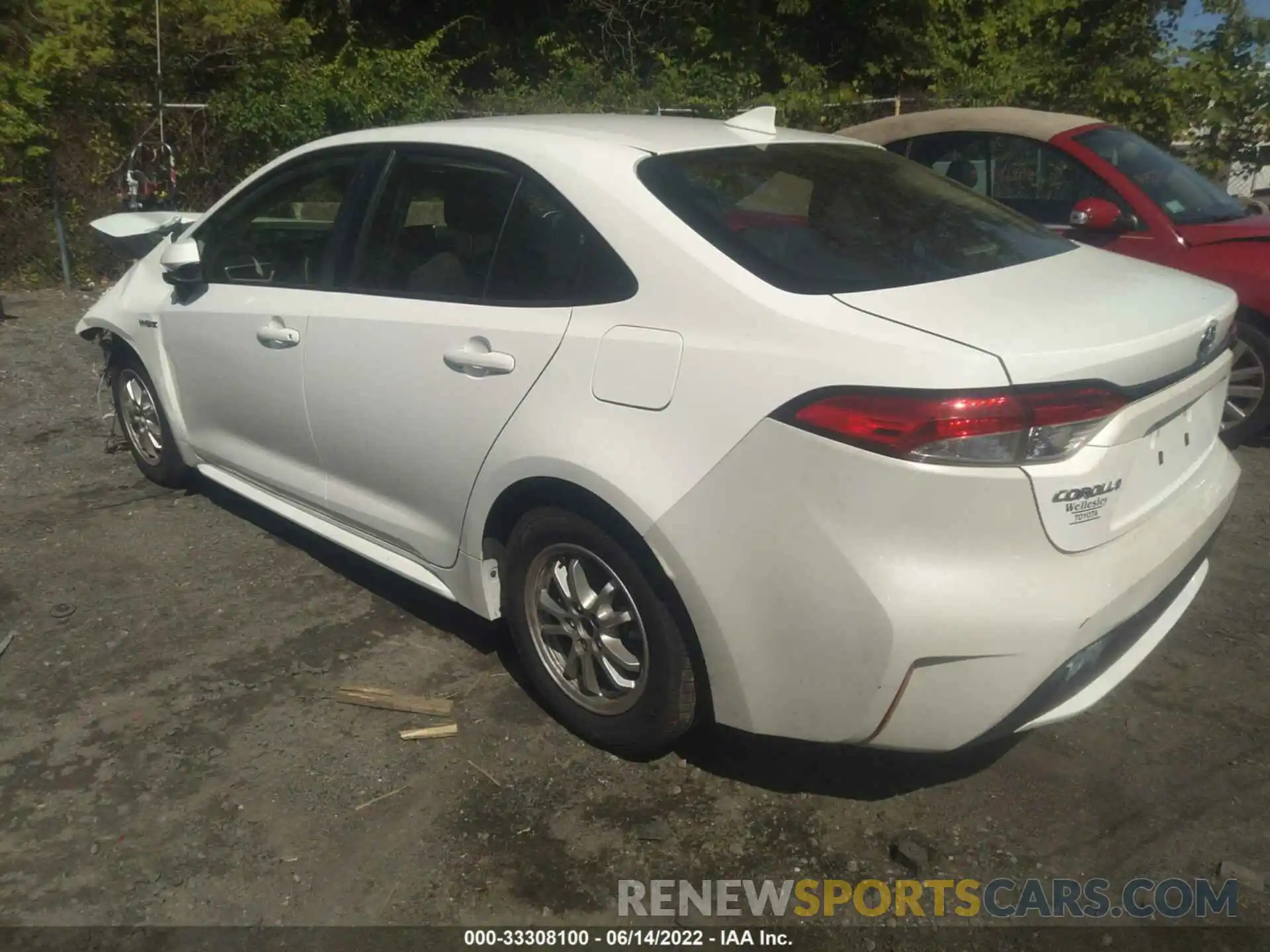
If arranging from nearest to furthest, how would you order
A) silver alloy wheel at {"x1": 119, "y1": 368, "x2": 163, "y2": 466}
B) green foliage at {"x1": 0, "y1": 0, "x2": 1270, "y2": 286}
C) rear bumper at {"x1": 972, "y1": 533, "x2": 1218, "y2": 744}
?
1. rear bumper at {"x1": 972, "y1": 533, "x2": 1218, "y2": 744}
2. silver alloy wheel at {"x1": 119, "y1": 368, "x2": 163, "y2": 466}
3. green foliage at {"x1": 0, "y1": 0, "x2": 1270, "y2": 286}

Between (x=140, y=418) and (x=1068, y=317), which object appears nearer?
(x=1068, y=317)

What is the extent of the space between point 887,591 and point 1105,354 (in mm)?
715

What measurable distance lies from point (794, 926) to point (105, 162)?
10495 millimetres

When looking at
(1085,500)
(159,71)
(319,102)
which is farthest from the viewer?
(319,102)

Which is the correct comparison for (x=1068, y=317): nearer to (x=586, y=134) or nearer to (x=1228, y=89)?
(x=586, y=134)

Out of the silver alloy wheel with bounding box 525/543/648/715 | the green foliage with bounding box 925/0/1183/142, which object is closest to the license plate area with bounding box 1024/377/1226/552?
the silver alloy wheel with bounding box 525/543/648/715

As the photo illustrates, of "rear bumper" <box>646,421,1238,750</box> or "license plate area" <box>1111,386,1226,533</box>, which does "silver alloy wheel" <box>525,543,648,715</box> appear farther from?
"license plate area" <box>1111,386,1226,533</box>

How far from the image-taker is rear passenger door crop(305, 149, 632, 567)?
3.05 m

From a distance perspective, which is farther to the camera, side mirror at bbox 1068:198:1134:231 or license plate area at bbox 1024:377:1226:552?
side mirror at bbox 1068:198:1134:231

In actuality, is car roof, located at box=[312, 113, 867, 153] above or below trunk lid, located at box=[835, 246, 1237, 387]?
above

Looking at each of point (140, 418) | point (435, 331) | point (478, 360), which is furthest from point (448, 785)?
point (140, 418)

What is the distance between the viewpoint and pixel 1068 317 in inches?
101

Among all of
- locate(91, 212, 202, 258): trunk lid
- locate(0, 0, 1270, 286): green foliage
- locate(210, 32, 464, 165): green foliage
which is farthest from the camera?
locate(210, 32, 464, 165): green foliage

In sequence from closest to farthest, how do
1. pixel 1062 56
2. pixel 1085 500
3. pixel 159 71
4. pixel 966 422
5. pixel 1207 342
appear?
pixel 966 422 < pixel 1085 500 < pixel 1207 342 < pixel 159 71 < pixel 1062 56
